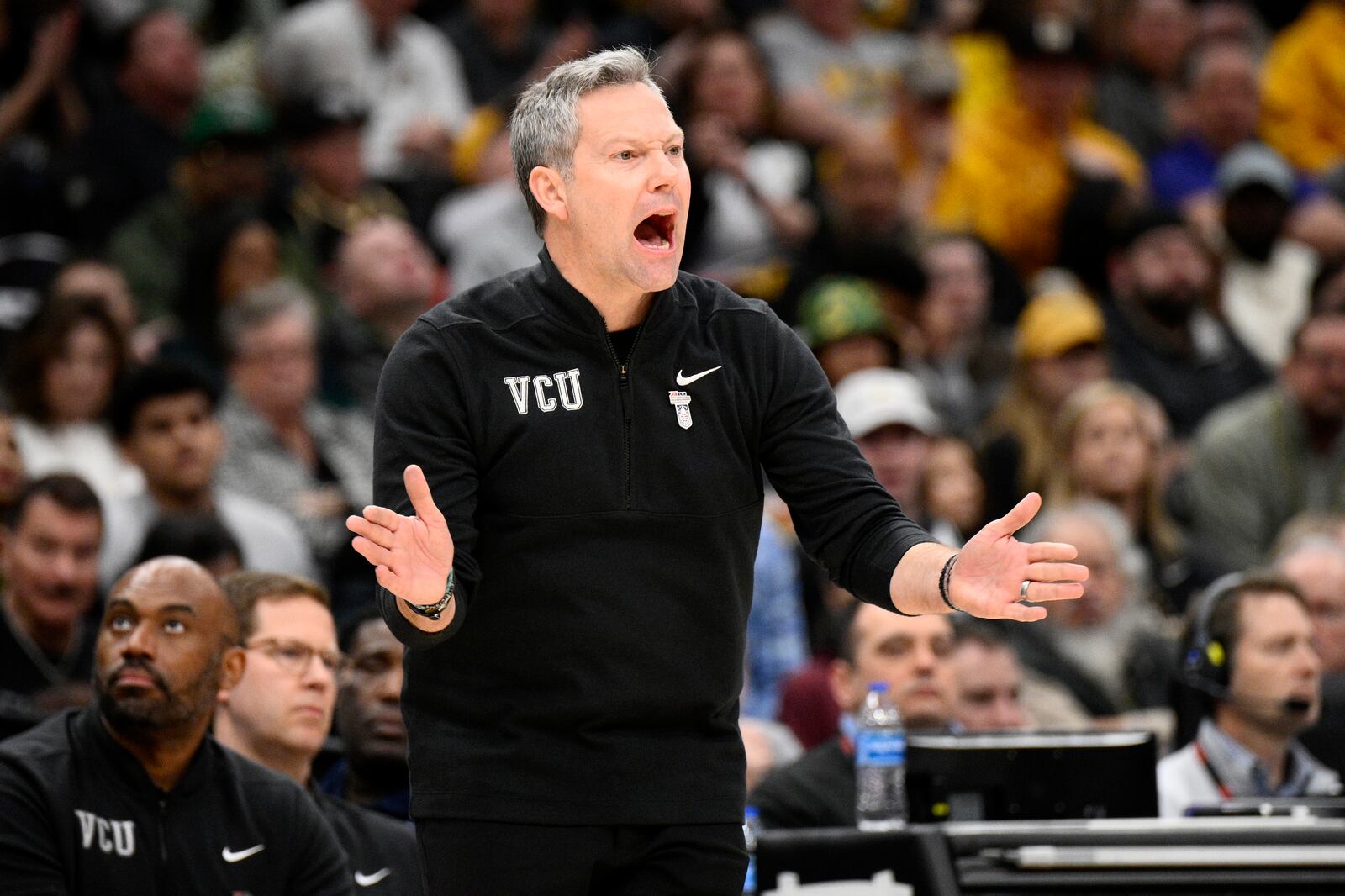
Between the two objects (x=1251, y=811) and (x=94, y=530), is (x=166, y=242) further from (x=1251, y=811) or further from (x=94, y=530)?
(x=1251, y=811)

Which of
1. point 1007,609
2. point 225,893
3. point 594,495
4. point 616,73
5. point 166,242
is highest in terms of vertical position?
point 166,242

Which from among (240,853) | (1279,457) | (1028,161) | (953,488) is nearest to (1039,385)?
(1279,457)

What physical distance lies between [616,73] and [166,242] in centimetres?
551

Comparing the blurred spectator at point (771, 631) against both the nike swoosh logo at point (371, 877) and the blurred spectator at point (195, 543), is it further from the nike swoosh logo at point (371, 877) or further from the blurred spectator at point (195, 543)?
the nike swoosh logo at point (371, 877)

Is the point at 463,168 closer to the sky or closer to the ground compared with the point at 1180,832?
closer to the sky

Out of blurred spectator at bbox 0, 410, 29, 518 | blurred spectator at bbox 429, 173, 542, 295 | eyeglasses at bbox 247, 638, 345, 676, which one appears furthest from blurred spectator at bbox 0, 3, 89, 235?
eyeglasses at bbox 247, 638, 345, 676

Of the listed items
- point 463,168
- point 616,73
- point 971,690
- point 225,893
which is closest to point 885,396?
point 971,690

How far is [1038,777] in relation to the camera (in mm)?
4469

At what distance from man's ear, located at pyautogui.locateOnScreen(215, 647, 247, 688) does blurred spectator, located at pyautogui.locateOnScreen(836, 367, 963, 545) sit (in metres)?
3.16

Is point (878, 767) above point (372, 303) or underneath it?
underneath

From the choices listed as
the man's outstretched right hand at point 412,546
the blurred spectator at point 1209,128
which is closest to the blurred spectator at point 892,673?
the man's outstretched right hand at point 412,546

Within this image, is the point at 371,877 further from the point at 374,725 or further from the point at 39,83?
the point at 39,83

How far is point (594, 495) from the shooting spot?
8.80 ft

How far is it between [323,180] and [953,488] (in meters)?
3.11
